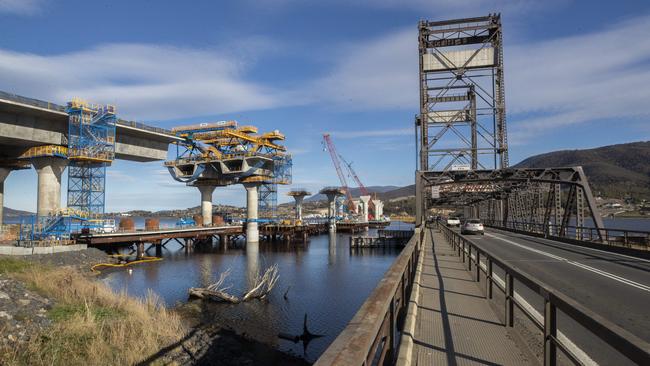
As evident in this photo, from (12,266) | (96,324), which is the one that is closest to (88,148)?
(12,266)

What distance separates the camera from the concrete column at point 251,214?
73000mm

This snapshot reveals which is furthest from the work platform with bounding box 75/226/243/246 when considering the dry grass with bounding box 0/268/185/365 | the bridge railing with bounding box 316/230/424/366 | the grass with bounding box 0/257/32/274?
the bridge railing with bounding box 316/230/424/366

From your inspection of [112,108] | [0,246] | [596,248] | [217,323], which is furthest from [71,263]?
[596,248]

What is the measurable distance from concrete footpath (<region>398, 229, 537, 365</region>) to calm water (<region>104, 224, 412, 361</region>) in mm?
10445

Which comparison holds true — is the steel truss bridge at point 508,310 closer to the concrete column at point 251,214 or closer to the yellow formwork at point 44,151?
the yellow formwork at point 44,151

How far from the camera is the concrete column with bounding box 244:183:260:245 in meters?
A: 73.0

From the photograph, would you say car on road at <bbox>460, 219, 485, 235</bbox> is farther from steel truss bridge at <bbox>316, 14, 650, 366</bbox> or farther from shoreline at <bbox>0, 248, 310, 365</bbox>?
shoreline at <bbox>0, 248, 310, 365</bbox>

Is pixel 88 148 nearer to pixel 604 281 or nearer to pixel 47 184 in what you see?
pixel 47 184

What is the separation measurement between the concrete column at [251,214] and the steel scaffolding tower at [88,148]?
2734 cm

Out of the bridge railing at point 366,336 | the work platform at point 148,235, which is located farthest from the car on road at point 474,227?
the work platform at point 148,235

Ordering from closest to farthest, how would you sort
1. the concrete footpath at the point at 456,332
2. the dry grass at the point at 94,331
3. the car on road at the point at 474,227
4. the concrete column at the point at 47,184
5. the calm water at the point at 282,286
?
the concrete footpath at the point at 456,332, the dry grass at the point at 94,331, the calm water at the point at 282,286, the car on road at the point at 474,227, the concrete column at the point at 47,184

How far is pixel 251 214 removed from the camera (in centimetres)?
7394

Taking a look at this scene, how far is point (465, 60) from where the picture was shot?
43156mm

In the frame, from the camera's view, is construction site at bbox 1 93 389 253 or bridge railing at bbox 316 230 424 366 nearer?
bridge railing at bbox 316 230 424 366
